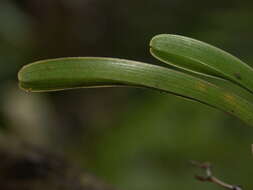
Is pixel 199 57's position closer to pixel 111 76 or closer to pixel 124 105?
pixel 111 76

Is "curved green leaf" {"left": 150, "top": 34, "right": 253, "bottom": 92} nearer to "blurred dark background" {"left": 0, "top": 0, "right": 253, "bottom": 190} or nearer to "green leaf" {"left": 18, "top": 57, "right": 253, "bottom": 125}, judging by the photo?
"green leaf" {"left": 18, "top": 57, "right": 253, "bottom": 125}

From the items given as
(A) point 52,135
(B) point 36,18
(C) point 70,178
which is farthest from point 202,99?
(B) point 36,18

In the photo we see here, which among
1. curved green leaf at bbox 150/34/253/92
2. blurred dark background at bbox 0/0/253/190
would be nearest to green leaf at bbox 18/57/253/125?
curved green leaf at bbox 150/34/253/92

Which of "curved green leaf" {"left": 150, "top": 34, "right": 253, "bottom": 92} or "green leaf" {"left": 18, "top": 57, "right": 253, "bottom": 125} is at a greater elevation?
"curved green leaf" {"left": 150, "top": 34, "right": 253, "bottom": 92}

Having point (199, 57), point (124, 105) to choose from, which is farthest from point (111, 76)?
point (124, 105)

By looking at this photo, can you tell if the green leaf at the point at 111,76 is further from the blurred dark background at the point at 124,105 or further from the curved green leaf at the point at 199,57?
the blurred dark background at the point at 124,105

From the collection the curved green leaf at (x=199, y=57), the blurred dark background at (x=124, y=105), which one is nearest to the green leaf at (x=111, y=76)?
the curved green leaf at (x=199, y=57)

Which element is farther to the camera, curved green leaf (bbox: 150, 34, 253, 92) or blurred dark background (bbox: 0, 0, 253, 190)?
blurred dark background (bbox: 0, 0, 253, 190)
